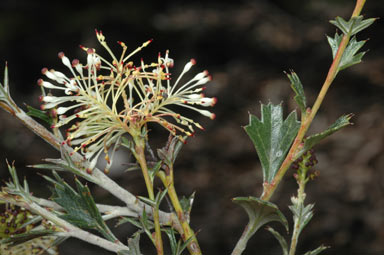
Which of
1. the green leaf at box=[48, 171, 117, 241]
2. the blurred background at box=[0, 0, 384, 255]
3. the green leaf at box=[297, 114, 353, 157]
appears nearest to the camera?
the green leaf at box=[297, 114, 353, 157]

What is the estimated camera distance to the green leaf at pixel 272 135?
30.4 inches

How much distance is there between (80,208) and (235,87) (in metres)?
3.74

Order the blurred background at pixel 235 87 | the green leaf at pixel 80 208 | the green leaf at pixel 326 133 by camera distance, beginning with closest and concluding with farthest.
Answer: the green leaf at pixel 326 133
the green leaf at pixel 80 208
the blurred background at pixel 235 87

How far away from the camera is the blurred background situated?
3.27 meters

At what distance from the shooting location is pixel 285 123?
782 millimetres

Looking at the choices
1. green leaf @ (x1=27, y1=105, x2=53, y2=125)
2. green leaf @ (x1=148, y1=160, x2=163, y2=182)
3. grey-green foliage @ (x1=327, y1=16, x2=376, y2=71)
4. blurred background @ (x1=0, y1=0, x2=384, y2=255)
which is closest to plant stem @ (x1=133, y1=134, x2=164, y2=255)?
Answer: green leaf @ (x1=148, y1=160, x2=163, y2=182)

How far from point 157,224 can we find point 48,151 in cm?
353

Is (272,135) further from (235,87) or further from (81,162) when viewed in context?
(235,87)

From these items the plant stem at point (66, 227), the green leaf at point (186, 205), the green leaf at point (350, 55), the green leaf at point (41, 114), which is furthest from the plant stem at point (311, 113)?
the green leaf at point (41, 114)

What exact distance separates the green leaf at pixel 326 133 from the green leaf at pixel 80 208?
0.98 ft

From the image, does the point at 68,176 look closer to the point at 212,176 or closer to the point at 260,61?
the point at 212,176

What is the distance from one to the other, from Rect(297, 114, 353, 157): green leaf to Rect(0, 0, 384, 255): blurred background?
7.18 ft

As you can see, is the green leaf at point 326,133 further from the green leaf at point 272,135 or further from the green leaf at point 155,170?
the green leaf at point 155,170

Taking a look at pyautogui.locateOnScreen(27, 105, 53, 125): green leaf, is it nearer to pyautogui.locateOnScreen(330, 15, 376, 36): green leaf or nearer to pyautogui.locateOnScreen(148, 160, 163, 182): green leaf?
pyautogui.locateOnScreen(148, 160, 163, 182): green leaf
